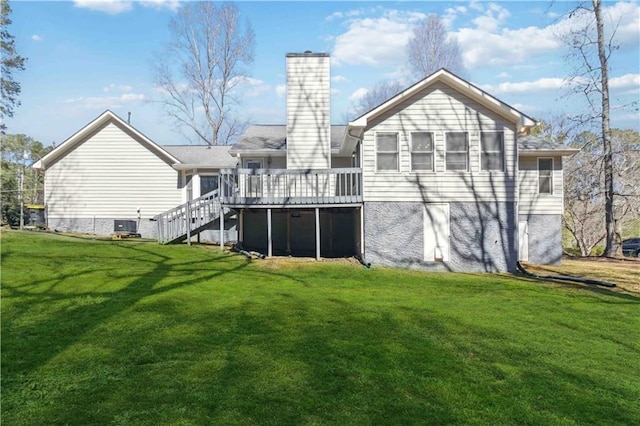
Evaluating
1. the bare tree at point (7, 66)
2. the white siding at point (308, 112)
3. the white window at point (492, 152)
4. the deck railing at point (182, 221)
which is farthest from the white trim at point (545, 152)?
the bare tree at point (7, 66)

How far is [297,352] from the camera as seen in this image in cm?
579

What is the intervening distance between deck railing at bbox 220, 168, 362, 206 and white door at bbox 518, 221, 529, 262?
701 centimetres

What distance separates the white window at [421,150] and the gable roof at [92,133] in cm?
1196

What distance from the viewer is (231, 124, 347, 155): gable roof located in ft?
63.0

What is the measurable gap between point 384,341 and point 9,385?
442cm

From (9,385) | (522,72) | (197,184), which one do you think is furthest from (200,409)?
(522,72)

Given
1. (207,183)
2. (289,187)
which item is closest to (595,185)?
(289,187)

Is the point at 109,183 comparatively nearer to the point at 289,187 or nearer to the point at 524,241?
the point at 289,187

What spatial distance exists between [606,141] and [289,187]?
648 inches

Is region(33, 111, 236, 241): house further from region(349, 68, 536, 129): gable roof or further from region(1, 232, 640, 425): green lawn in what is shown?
region(1, 232, 640, 425): green lawn

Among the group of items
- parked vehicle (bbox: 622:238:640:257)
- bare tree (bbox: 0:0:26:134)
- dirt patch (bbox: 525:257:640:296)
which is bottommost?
parked vehicle (bbox: 622:238:640:257)

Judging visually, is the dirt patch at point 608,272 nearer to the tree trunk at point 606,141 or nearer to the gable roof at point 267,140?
the tree trunk at point 606,141

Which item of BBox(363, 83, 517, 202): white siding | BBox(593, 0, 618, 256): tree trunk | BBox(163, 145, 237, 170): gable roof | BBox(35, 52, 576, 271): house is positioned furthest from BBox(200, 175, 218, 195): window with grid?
BBox(593, 0, 618, 256): tree trunk

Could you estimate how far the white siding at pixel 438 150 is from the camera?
1448cm
